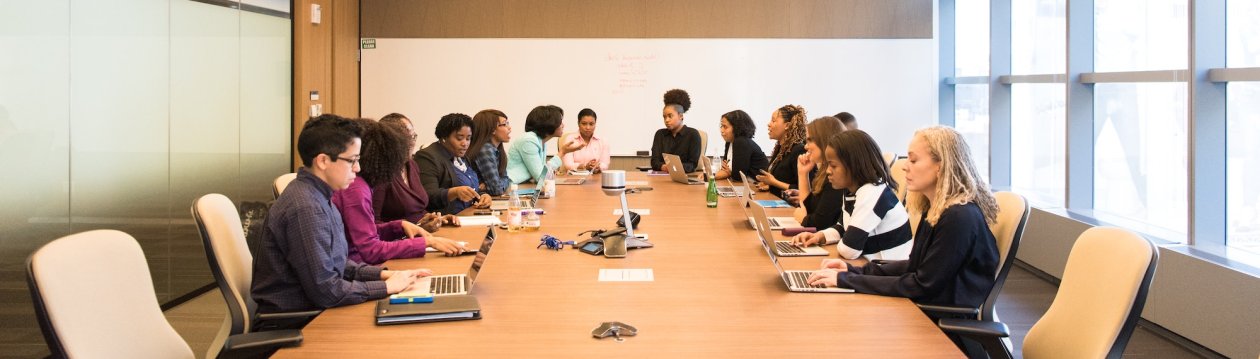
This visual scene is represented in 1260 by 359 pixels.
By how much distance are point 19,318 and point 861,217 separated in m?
3.52

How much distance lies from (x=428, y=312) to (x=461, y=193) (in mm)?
2702

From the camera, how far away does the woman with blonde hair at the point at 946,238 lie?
2.99 m

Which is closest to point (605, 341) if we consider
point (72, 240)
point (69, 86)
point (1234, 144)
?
point (72, 240)

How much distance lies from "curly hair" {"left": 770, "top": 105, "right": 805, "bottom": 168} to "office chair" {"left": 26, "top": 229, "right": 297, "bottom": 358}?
14.4 feet

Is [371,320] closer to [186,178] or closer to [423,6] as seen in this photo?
[186,178]

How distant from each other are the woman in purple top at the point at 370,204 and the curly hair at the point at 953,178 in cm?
166

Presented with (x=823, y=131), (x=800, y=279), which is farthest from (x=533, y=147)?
(x=800, y=279)

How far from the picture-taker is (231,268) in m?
3.26

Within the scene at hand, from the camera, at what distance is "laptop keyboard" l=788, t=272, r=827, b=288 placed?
10.1ft

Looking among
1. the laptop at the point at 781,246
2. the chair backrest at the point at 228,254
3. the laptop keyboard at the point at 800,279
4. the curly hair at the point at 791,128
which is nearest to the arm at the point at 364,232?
the chair backrest at the point at 228,254

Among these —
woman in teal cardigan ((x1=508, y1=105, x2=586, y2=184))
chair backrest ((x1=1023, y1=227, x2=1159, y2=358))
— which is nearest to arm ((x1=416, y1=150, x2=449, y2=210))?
woman in teal cardigan ((x1=508, y1=105, x2=586, y2=184))

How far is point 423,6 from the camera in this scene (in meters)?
9.06

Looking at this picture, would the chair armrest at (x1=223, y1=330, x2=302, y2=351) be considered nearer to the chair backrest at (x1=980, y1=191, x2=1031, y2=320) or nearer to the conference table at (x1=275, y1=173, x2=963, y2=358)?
the conference table at (x1=275, y1=173, x2=963, y2=358)

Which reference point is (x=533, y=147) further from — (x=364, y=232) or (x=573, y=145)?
(x=364, y=232)
